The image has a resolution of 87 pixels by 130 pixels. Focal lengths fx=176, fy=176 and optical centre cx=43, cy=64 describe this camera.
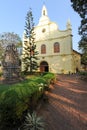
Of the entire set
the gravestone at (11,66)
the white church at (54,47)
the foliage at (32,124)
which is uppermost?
the white church at (54,47)

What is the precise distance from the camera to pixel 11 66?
17.1 metres

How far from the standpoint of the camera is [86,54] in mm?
30391

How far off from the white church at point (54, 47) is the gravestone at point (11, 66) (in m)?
18.5

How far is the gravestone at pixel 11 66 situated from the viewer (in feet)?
55.4

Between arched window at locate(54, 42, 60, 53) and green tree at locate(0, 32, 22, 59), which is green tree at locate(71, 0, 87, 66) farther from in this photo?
green tree at locate(0, 32, 22, 59)

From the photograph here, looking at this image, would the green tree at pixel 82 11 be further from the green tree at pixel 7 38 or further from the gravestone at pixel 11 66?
the green tree at pixel 7 38

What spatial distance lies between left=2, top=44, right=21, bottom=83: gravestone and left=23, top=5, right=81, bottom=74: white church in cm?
1851

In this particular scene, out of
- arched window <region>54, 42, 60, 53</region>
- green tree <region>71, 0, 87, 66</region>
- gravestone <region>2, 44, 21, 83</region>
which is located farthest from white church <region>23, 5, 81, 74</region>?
gravestone <region>2, 44, 21, 83</region>

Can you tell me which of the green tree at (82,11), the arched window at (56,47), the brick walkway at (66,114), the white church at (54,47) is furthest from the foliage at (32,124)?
the arched window at (56,47)

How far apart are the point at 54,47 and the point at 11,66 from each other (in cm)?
2057

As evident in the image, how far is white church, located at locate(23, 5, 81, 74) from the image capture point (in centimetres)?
3469

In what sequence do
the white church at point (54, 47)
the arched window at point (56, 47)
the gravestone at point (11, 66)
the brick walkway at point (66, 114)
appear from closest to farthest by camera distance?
the brick walkway at point (66, 114) → the gravestone at point (11, 66) → the white church at point (54, 47) → the arched window at point (56, 47)

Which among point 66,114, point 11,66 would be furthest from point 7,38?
Result: point 66,114

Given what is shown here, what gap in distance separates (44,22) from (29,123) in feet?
115
